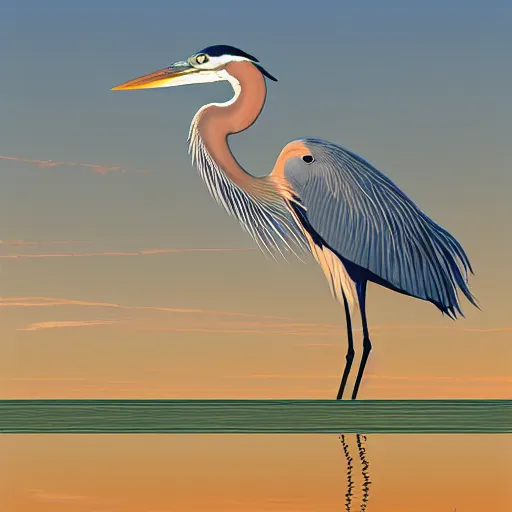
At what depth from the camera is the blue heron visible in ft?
18.9

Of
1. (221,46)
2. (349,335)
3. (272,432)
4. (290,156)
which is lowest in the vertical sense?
(272,432)

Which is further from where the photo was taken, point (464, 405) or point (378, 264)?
point (378, 264)

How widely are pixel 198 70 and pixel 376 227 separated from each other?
139 centimetres

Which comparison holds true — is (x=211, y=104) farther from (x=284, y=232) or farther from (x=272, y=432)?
(x=272, y=432)

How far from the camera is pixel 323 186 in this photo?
19.2 feet

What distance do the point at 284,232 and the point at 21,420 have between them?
1918 millimetres

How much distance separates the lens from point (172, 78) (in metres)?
5.91

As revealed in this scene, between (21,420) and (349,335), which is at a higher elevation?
(349,335)

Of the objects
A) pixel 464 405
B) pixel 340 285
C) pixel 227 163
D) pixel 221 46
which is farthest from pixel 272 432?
pixel 221 46
